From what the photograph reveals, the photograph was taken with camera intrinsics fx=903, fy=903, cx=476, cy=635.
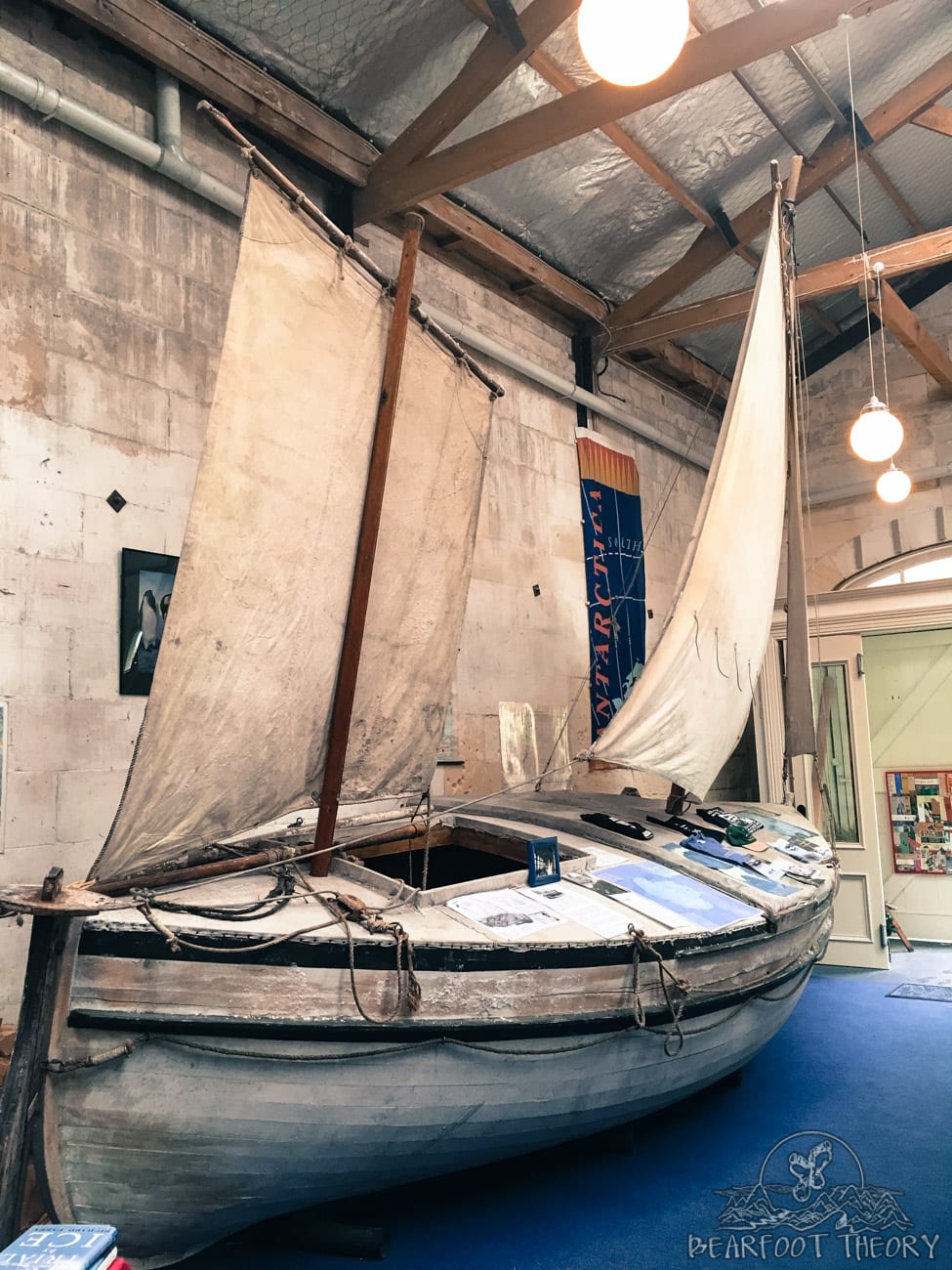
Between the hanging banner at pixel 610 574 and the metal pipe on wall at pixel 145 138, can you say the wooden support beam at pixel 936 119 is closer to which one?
the hanging banner at pixel 610 574

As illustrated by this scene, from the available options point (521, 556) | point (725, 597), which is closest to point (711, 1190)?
point (725, 597)

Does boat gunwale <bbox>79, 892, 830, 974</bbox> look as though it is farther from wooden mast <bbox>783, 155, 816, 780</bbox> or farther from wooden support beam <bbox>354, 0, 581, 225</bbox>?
wooden support beam <bbox>354, 0, 581, 225</bbox>

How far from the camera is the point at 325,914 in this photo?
91.4 inches

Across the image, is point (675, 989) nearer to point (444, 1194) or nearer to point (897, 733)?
point (444, 1194)

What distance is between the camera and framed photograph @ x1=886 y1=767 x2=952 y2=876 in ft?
24.7

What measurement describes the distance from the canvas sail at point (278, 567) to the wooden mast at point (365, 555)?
0.05 m

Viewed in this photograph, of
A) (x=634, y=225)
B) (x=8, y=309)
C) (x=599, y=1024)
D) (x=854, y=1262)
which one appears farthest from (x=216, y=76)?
(x=854, y=1262)

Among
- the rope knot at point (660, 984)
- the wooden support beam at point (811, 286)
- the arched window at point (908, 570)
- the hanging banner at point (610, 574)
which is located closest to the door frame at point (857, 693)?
the arched window at point (908, 570)

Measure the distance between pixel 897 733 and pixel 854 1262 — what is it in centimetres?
656

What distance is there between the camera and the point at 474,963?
7.61 ft

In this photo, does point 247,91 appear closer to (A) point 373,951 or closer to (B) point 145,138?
(B) point 145,138

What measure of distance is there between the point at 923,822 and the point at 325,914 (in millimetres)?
6836

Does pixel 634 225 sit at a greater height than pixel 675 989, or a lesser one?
greater

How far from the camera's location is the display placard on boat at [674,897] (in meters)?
2.84
